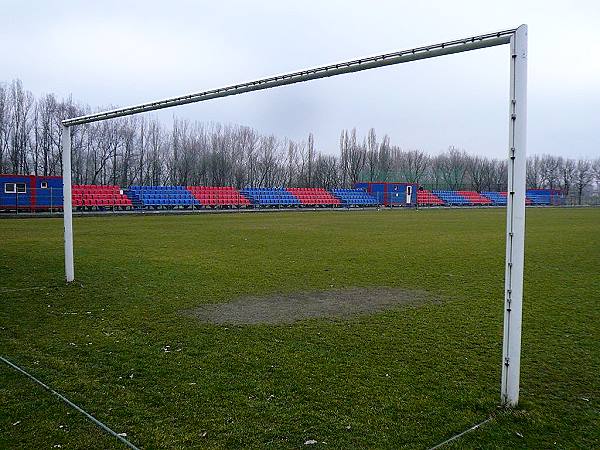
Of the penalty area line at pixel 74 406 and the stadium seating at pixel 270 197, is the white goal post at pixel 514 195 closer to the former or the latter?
the penalty area line at pixel 74 406

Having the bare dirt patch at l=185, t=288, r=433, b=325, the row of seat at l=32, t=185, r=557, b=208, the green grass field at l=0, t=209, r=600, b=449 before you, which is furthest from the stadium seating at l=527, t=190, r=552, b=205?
Answer: the bare dirt patch at l=185, t=288, r=433, b=325

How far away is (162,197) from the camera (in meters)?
51.0

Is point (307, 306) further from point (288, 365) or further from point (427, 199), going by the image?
point (427, 199)

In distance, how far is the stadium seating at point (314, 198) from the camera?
63469mm

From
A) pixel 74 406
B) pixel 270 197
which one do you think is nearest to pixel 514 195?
pixel 74 406

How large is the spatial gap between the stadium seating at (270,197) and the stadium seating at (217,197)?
1.52 metres

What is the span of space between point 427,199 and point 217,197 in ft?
115

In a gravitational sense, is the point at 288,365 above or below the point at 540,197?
below

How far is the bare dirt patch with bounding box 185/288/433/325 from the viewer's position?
769 centimetres

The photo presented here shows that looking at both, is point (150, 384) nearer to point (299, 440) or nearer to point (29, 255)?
point (299, 440)

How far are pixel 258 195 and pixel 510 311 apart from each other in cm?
5688

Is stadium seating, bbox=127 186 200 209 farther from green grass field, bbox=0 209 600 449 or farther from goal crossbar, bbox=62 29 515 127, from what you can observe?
goal crossbar, bbox=62 29 515 127

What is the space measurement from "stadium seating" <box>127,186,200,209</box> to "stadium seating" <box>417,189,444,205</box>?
118 feet

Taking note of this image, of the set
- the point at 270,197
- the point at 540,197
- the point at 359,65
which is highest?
the point at 359,65
